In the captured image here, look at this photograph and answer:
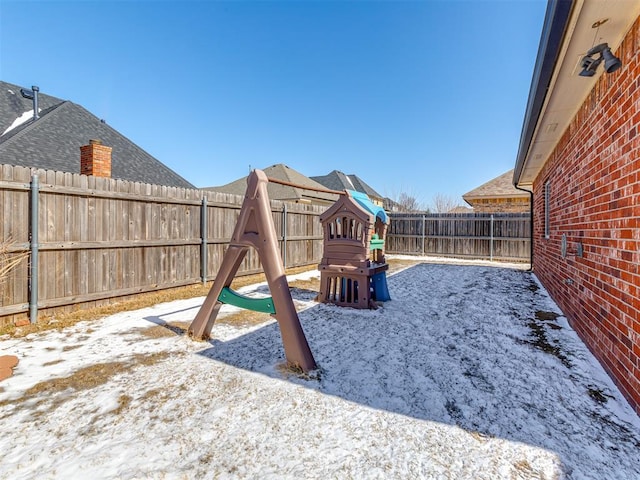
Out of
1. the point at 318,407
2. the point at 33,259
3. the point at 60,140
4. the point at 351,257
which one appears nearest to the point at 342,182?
the point at 60,140

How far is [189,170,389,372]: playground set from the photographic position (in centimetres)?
271

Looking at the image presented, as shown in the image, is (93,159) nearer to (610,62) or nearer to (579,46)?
(579,46)

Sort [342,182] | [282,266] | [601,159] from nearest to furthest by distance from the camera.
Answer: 1. [601,159]
2. [282,266]
3. [342,182]

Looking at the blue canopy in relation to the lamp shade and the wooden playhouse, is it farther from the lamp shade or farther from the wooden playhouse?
the lamp shade

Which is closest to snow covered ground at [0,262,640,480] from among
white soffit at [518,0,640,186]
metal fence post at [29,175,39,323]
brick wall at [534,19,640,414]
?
brick wall at [534,19,640,414]

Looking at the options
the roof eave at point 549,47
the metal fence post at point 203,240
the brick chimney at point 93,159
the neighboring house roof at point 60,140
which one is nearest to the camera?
the roof eave at point 549,47

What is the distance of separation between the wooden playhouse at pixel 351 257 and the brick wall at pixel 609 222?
252 centimetres

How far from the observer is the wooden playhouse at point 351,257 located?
4.68 metres

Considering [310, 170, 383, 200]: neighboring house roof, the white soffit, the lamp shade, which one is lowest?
the lamp shade

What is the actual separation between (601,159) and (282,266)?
3.12m

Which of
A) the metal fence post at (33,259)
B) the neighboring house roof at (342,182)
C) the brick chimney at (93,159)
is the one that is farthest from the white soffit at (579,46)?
the neighboring house roof at (342,182)

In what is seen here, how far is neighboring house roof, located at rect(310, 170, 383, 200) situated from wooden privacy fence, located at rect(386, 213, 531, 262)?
487 inches

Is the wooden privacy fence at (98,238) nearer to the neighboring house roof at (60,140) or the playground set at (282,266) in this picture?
the playground set at (282,266)

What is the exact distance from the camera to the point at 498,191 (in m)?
15.1
